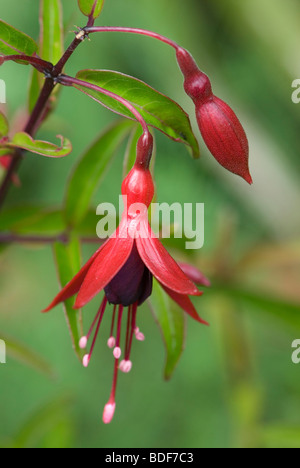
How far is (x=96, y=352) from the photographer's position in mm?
1165

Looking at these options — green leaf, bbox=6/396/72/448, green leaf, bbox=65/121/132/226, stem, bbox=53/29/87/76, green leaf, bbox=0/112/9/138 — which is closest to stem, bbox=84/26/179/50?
stem, bbox=53/29/87/76

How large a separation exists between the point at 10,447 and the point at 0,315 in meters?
0.42

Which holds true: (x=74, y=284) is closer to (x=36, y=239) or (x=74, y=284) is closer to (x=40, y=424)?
(x=36, y=239)

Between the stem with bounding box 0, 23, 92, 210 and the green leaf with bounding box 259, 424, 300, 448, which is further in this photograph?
the green leaf with bounding box 259, 424, 300, 448

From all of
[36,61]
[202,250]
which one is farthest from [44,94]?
[202,250]

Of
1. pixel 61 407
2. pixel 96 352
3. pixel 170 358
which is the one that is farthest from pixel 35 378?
pixel 170 358

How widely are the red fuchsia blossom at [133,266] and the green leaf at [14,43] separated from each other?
118 millimetres

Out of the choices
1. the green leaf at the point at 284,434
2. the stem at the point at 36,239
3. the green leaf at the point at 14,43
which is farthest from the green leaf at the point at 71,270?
the green leaf at the point at 284,434

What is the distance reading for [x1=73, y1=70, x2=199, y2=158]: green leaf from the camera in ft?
1.46

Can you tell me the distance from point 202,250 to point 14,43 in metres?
0.70

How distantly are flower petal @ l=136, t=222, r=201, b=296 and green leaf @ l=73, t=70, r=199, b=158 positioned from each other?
9 cm

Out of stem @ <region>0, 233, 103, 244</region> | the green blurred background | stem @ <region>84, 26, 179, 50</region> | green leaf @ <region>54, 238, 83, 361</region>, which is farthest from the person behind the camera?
the green blurred background

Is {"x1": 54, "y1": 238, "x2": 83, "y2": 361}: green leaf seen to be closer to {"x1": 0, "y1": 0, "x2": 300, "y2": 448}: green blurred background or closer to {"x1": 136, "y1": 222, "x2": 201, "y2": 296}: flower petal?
{"x1": 136, "y1": 222, "x2": 201, "y2": 296}: flower petal
